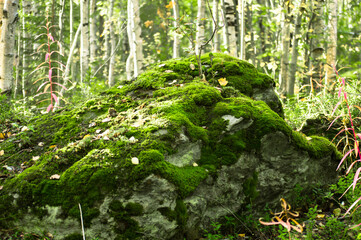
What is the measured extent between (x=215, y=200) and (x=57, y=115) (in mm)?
2468

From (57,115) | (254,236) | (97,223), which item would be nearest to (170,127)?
(97,223)

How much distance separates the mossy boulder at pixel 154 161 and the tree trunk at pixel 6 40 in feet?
5.06

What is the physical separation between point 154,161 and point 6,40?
4.17 meters

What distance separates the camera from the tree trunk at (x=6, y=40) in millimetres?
4938

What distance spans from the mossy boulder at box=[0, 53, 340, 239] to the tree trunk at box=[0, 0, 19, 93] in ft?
5.06

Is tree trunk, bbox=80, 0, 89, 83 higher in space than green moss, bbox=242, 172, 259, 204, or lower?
higher

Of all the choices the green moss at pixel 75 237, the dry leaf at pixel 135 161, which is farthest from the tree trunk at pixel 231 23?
the green moss at pixel 75 237

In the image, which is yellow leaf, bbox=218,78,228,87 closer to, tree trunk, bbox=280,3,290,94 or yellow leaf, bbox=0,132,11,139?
yellow leaf, bbox=0,132,11,139

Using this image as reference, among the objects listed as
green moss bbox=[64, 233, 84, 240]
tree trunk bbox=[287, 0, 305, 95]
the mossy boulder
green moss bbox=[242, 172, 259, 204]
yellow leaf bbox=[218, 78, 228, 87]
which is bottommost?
green moss bbox=[64, 233, 84, 240]

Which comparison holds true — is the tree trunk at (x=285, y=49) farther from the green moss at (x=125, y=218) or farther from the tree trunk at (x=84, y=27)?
the green moss at (x=125, y=218)

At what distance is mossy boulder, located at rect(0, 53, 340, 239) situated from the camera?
2477 millimetres

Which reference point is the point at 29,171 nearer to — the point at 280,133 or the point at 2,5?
the point at 280,133

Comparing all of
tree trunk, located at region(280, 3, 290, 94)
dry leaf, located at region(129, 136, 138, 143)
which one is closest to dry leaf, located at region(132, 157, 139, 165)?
dry leaf, located at region(129, 136, 138, 143)

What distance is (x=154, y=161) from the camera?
2617 mm
